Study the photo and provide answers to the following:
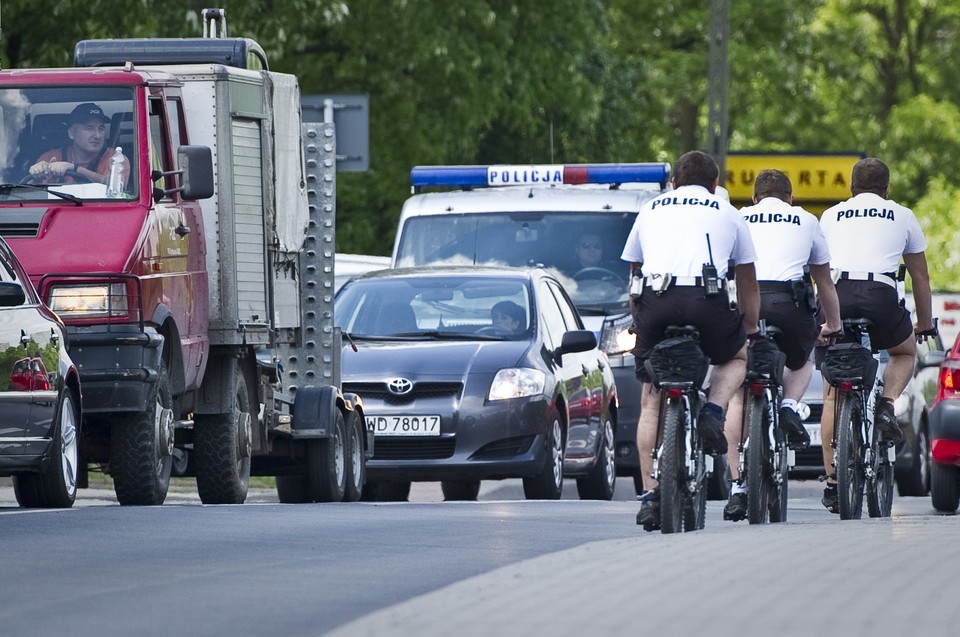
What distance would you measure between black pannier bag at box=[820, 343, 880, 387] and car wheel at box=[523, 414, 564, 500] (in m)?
3.90

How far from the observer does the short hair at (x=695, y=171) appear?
10562 millimetres

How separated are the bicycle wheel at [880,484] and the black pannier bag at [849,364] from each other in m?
0.36

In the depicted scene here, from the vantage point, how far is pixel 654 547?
9.14 m

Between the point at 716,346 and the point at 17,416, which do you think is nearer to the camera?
the point at 716,346

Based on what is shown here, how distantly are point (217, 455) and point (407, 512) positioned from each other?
2.23 meters

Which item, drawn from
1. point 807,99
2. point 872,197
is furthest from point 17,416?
point 807,99

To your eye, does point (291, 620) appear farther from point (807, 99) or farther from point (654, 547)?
point (807, 99)

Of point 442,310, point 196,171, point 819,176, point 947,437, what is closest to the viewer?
point 196,171

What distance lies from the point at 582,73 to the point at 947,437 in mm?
22306

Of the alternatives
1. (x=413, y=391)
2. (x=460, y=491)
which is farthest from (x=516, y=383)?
(x=460, y=491)

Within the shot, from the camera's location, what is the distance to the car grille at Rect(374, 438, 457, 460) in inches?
616

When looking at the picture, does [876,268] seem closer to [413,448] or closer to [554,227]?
[413,448]

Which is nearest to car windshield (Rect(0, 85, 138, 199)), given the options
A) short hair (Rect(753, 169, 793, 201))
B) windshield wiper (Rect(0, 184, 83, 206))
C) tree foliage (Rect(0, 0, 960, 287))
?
windshield wiper (Rect(0, 184, 83, 206))

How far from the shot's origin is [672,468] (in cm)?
1005
